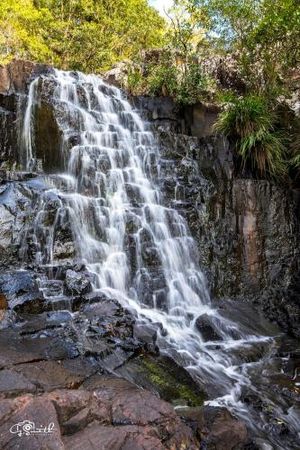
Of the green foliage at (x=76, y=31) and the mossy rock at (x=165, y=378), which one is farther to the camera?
the green foliage at (x=76, y=31)

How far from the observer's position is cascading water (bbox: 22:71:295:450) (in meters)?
7.81

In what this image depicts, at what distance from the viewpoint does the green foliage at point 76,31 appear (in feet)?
54.9

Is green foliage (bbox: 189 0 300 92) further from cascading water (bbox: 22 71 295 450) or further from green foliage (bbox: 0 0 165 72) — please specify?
cascading water (bbox: 22 71 295 450)

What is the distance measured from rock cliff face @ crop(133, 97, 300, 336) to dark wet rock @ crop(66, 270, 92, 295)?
3647mm

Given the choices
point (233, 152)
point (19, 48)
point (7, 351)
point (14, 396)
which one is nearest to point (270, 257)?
point (233, 152)

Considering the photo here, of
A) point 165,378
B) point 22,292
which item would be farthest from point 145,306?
point 165,378

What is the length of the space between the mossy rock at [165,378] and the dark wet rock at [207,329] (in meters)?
2.00

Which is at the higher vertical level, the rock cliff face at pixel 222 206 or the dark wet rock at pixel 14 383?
the rock cliff face at pixel 222 206

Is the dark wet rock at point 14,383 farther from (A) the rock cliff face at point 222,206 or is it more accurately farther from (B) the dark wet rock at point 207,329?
(A) the rock cliff face at point 222,206

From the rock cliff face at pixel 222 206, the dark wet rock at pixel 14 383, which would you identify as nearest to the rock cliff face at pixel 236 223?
the rock cliff face at pixel 222 206

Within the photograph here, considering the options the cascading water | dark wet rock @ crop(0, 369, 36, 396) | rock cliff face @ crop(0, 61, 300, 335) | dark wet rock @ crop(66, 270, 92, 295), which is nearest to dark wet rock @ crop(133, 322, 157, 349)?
the cascading water

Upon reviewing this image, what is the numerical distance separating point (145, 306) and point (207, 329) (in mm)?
1384

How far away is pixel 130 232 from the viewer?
9789 millimetres

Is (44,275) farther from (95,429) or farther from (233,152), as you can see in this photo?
(233,152)
